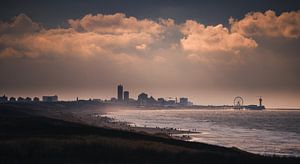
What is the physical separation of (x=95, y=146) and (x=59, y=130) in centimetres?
2188

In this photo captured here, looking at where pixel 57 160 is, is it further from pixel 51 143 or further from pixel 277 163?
pixel 277 163

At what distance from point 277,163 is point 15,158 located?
30.1m

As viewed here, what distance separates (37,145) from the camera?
50562 mm

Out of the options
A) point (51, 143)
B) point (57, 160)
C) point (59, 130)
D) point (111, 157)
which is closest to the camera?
point (57, 160)

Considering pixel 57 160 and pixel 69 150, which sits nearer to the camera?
pixel 57 160

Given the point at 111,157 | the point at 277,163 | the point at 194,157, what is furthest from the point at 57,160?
the point at 277,163

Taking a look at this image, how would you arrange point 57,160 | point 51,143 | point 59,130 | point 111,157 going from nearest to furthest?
point 57,160
point 111,157
point 51,143
point 59,130

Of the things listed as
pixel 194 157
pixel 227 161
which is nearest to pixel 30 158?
pixel 194 157

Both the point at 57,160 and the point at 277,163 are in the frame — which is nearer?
the point at 57,160

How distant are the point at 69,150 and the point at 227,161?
18.9m

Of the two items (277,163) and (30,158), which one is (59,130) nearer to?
(30,158)

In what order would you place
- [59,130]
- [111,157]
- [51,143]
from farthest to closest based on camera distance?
[59,130] < [51,143] < [111,157]

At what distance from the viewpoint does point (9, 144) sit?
50312 mm

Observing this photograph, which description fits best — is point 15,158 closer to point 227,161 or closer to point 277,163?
point 227,161
